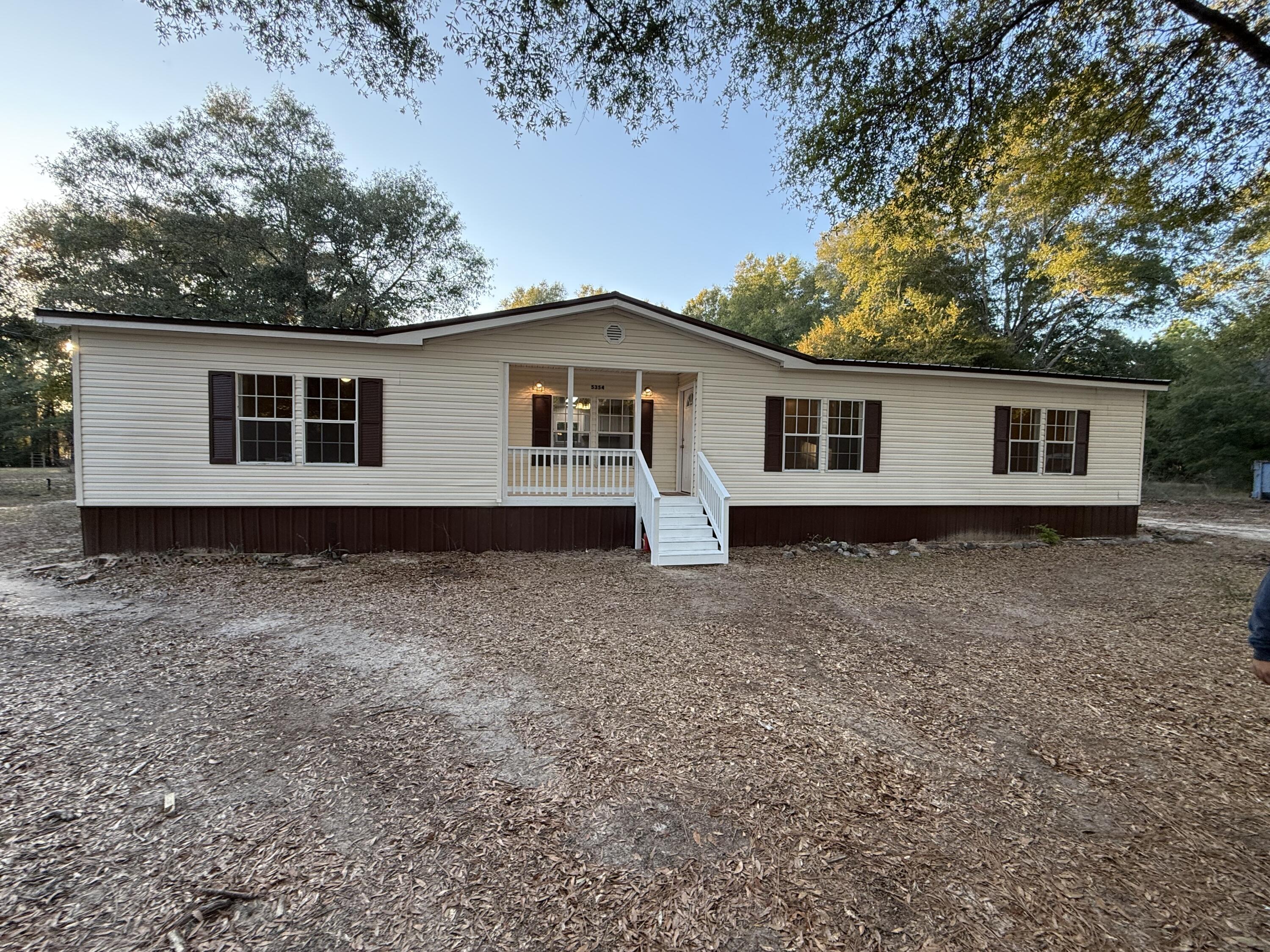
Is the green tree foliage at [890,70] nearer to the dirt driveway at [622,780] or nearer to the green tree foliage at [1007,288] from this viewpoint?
the dirt driveway at [622,780]

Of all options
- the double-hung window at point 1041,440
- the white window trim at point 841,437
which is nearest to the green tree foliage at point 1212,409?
the double-hung window at point 1041,440

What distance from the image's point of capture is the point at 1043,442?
10500 millimetres

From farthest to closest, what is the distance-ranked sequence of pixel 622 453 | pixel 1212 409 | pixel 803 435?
pixel 1212 409 → pixel 803 435 → pixel 622 453

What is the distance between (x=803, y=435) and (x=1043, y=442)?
16.8 feet

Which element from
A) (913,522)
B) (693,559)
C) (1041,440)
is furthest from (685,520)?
(1041,440)

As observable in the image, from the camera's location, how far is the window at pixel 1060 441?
10.6m

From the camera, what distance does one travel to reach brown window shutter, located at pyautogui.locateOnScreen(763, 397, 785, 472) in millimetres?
9383

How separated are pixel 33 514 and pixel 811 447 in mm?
16161

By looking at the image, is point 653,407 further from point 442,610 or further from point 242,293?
point 242,293

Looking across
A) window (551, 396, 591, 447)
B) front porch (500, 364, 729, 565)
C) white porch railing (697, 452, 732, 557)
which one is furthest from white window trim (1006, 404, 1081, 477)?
window (551, 396, 591, 447)

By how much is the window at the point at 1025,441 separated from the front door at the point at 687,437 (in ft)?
20.8

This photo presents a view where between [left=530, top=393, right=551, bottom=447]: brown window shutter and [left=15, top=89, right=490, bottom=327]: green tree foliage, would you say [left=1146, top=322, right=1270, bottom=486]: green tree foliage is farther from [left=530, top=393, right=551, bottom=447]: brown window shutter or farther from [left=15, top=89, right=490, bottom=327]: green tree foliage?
[left=15, top=89, right=490, bottom=327]: green tree foliage

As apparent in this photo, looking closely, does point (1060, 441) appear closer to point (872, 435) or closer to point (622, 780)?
point (872, 435)

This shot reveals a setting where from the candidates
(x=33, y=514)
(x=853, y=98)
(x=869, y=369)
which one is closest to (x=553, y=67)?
(x=853, y=98)
